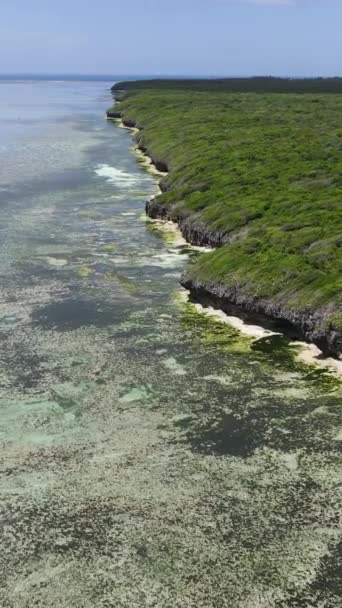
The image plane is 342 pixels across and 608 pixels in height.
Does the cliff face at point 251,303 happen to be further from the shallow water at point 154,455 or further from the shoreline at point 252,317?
the shallow water at point 154,455

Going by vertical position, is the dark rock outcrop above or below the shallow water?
above

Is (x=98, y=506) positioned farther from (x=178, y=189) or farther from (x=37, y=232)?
(x=178, y=189)

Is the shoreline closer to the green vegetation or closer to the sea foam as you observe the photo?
the green vegetation

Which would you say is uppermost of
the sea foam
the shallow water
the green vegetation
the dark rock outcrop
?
the green vegetation

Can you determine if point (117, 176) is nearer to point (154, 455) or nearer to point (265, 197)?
point (265, 197)

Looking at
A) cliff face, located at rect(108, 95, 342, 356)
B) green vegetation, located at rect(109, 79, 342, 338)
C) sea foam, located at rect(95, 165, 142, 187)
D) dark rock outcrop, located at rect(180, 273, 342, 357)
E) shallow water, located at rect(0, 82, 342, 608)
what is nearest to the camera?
shallow water, located at rect(0, 82, 342, 608)

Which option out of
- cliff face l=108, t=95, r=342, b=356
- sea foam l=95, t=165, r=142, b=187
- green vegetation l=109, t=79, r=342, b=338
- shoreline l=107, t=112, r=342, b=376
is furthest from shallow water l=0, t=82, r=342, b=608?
sea foam l=95, t=165, r=142, b=187
